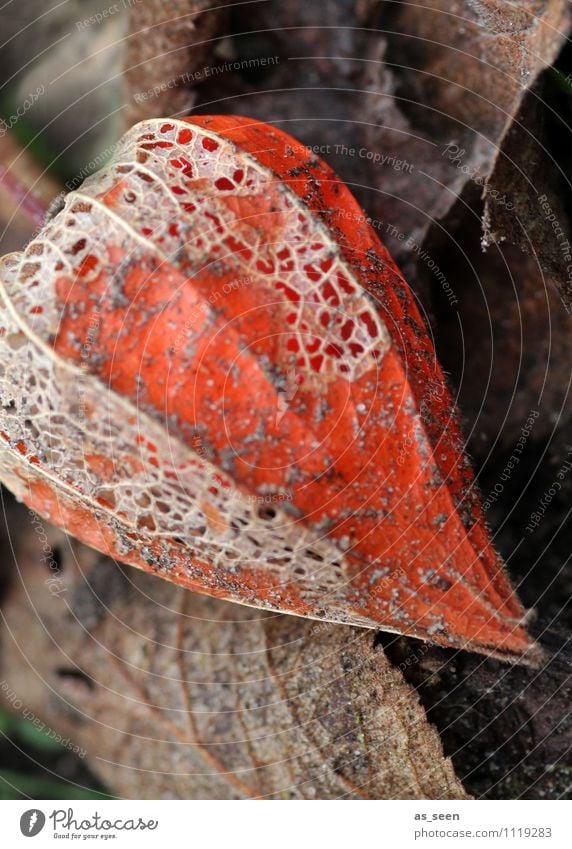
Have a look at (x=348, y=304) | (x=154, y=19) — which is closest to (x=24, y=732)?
(x=348, y=304)

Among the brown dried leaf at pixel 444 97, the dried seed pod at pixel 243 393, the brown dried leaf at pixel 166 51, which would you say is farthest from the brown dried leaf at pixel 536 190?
the brown dried leaf at pixel 166 51

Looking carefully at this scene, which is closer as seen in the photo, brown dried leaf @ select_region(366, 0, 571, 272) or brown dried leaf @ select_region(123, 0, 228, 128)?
brown dried leaf @ select_region(366, 0, 571, 272)

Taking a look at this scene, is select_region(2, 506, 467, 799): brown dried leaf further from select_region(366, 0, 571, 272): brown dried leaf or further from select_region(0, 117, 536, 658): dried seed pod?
select_region(366, 0, 571, 272): brown dried leaf

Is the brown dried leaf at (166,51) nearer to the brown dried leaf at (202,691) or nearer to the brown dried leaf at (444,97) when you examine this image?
the brown dried leaf at (444,97)

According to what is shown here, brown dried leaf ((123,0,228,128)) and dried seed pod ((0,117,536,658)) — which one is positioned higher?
brown dried leaf ((123,0,228,128))

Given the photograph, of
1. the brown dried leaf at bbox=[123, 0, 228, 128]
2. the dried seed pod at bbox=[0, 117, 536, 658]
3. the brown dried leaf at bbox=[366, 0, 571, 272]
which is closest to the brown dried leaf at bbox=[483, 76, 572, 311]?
the brown dried leaf at bbox=[366, 0, 571, 272]
